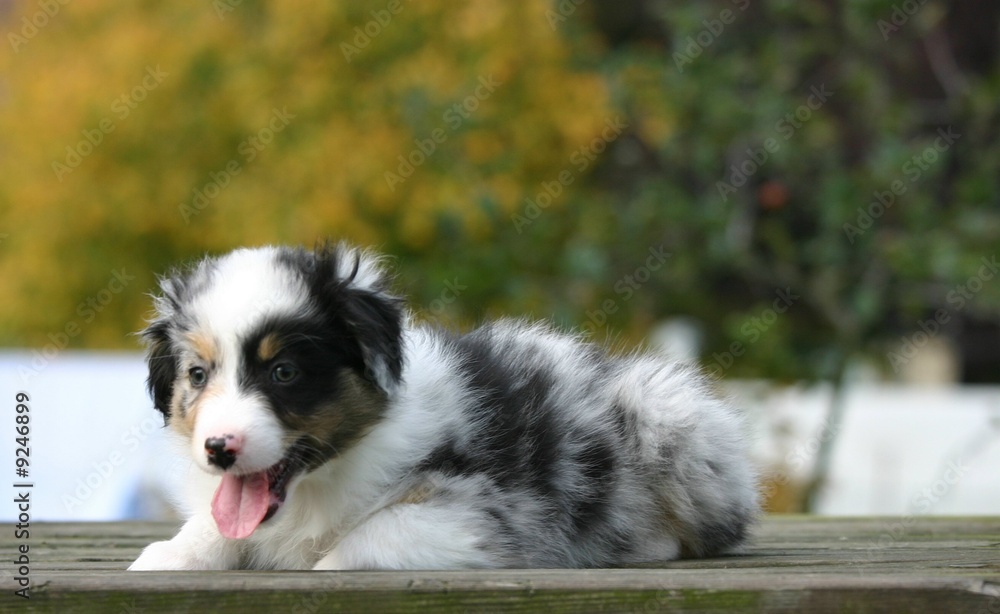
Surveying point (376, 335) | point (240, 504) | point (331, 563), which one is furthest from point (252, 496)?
point (376, 335)

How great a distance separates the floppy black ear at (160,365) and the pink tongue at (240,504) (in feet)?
1.61

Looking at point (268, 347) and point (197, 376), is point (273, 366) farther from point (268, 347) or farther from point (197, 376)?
point (197, 376)

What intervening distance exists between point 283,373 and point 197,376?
0.31 m

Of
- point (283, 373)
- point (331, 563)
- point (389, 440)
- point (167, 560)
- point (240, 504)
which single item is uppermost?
point (283, 373)

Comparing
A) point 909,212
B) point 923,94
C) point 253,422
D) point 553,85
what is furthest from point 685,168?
point 253,422

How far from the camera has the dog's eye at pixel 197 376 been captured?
3889 millimetres

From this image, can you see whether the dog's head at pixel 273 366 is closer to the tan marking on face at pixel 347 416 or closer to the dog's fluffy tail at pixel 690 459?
the tan marking on face at pixel 347 416

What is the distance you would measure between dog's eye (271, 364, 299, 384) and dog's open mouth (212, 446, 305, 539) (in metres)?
0.21

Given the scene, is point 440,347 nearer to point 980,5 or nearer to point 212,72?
point 212,72

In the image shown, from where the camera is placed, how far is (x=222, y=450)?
11.7 feet

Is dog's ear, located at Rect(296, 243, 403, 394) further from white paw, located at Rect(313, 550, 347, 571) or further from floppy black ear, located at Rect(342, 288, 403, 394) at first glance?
white paw, located at Rect(313, 550, 347, 571)

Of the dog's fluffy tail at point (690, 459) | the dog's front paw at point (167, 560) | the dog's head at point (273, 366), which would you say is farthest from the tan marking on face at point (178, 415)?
the dog's fluffy tail at point (690, 459)

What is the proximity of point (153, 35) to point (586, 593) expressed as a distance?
10519mm

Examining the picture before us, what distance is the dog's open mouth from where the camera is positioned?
381cm
